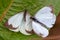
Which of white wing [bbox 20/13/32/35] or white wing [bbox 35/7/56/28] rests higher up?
white wing [bbox 35/7/56/28]

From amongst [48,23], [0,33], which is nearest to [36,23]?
[48,23]

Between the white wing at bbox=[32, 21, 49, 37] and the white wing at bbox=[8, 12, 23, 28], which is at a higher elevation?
the white wing at bbox=[8, 12, 23, 28]

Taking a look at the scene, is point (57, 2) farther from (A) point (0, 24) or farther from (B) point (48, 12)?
(A) point (0, 24)

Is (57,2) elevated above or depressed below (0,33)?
above
